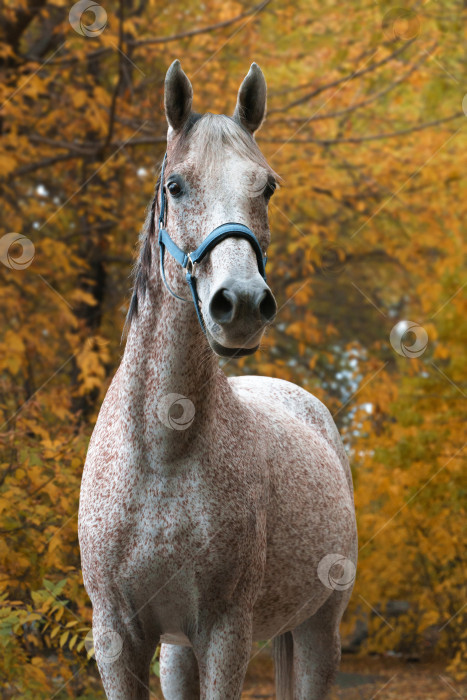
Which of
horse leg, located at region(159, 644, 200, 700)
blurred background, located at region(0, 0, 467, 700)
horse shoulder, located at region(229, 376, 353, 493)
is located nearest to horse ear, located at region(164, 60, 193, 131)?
horse shoulder, located at region(229, 376, 353, 493)

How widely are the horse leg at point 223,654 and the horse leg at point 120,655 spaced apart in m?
0.19

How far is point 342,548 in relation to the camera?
330 cm

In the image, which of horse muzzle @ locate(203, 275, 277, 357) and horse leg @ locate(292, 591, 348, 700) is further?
horse leg @ locate(292, 591, 348, 700)

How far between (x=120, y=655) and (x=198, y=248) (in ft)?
4.16

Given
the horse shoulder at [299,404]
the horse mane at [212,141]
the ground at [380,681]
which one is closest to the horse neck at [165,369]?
the horse mane at [212,141]

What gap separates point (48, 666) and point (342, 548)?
77.9 inches

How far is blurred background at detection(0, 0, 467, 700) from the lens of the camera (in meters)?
6.24

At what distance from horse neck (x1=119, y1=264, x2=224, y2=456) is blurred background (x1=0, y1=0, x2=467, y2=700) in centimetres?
240

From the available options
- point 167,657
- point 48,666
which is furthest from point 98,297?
point 167,657

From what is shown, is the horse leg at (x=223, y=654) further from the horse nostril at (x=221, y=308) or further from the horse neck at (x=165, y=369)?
the horse nostril at (x=221, y=308)

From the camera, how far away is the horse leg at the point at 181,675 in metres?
3.14

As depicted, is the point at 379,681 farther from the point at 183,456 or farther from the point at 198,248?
the point at 198,248

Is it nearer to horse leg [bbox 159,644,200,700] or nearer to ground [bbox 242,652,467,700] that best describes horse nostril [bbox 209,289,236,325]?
horse leg [bbox 159,644,200,700]

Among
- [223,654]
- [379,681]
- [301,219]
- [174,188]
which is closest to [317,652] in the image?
[223,654]
